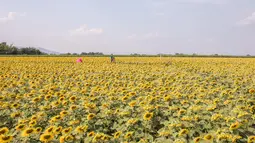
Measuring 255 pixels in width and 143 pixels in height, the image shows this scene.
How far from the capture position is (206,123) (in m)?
4.45

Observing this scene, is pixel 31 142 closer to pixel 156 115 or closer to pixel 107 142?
pixel 107 142

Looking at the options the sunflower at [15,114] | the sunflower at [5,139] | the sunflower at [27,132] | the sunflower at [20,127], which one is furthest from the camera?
the sunflower at [15,114]

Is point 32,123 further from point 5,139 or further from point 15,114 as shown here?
point 15,114

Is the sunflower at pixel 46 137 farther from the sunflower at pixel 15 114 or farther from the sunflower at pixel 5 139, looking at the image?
the sunflower at pixel 15 114

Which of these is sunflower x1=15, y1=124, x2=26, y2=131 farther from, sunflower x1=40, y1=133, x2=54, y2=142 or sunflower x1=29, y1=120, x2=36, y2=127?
sunflower x1=40, y1=133, x2=54, y2=142

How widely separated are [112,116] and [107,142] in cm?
151

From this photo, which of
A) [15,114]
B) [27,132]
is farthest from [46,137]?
[15,114]

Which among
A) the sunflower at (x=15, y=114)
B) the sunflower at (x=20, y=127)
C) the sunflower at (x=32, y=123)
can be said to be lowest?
the sunflower at (x=15, y=114)

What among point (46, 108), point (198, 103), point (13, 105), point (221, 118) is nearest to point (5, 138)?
point (46, 108)

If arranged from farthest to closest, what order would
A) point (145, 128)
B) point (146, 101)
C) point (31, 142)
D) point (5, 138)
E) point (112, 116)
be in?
point (146, 101), point (112, 116), point (145, 128), point (31, 142), point (5, 138)

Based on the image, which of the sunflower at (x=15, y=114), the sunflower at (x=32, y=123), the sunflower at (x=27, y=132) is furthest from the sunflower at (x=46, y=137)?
the sunflower at (x=15, y=114)

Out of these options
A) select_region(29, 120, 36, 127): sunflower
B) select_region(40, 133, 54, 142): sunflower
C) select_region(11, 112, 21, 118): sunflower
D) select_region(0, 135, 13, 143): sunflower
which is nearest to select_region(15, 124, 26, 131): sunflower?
select_region(29, 120, 36, 127): sunflower

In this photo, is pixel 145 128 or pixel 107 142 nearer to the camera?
pixel 107 142

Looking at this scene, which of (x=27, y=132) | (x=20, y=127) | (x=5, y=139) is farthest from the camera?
(x=20, y=127)
